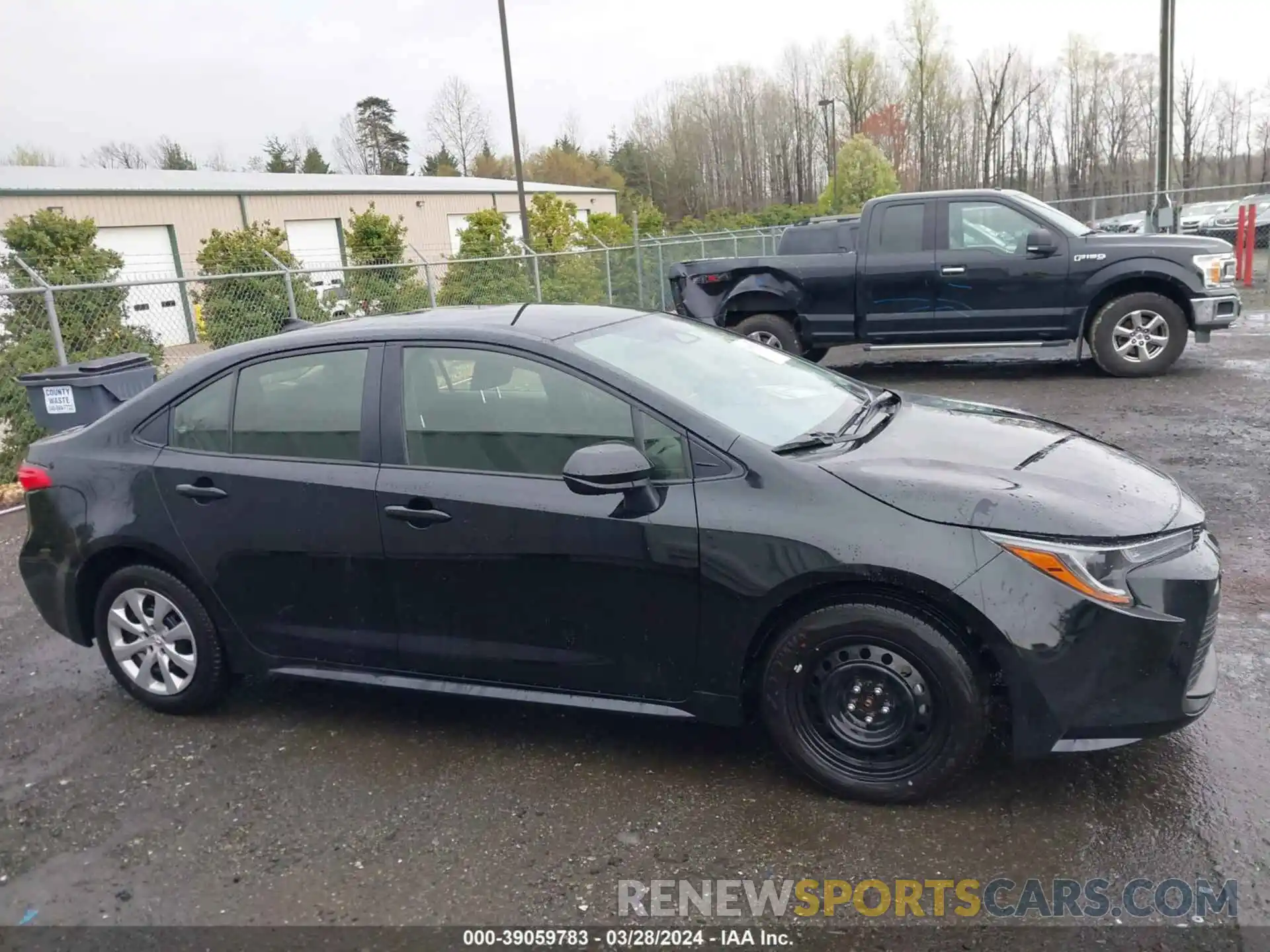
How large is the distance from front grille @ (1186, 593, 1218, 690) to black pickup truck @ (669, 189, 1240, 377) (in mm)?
7641

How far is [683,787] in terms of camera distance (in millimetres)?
3285

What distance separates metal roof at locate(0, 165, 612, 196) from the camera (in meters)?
25.6

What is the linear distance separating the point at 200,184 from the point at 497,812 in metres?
31.8

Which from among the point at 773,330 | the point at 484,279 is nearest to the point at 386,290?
the point at 484,279

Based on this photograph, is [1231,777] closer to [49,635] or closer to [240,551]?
[240,551]

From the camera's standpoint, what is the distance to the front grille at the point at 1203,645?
9.48ft

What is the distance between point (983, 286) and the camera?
10023 mm

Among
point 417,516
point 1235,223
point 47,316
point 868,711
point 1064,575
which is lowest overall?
point 868,711

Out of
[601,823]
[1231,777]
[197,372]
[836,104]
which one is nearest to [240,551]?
[197,372]

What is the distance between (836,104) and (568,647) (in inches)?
2487

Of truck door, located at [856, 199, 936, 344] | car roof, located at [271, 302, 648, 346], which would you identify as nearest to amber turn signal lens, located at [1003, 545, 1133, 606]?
car roof, located at [271, 302, 648, 346]

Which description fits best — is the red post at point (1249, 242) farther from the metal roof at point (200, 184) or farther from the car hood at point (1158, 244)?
the metal roof at point (200, 184)

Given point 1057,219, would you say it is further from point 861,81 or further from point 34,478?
point 861,81

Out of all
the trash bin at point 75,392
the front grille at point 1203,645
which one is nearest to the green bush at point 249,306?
the trash bin at point 75,392
